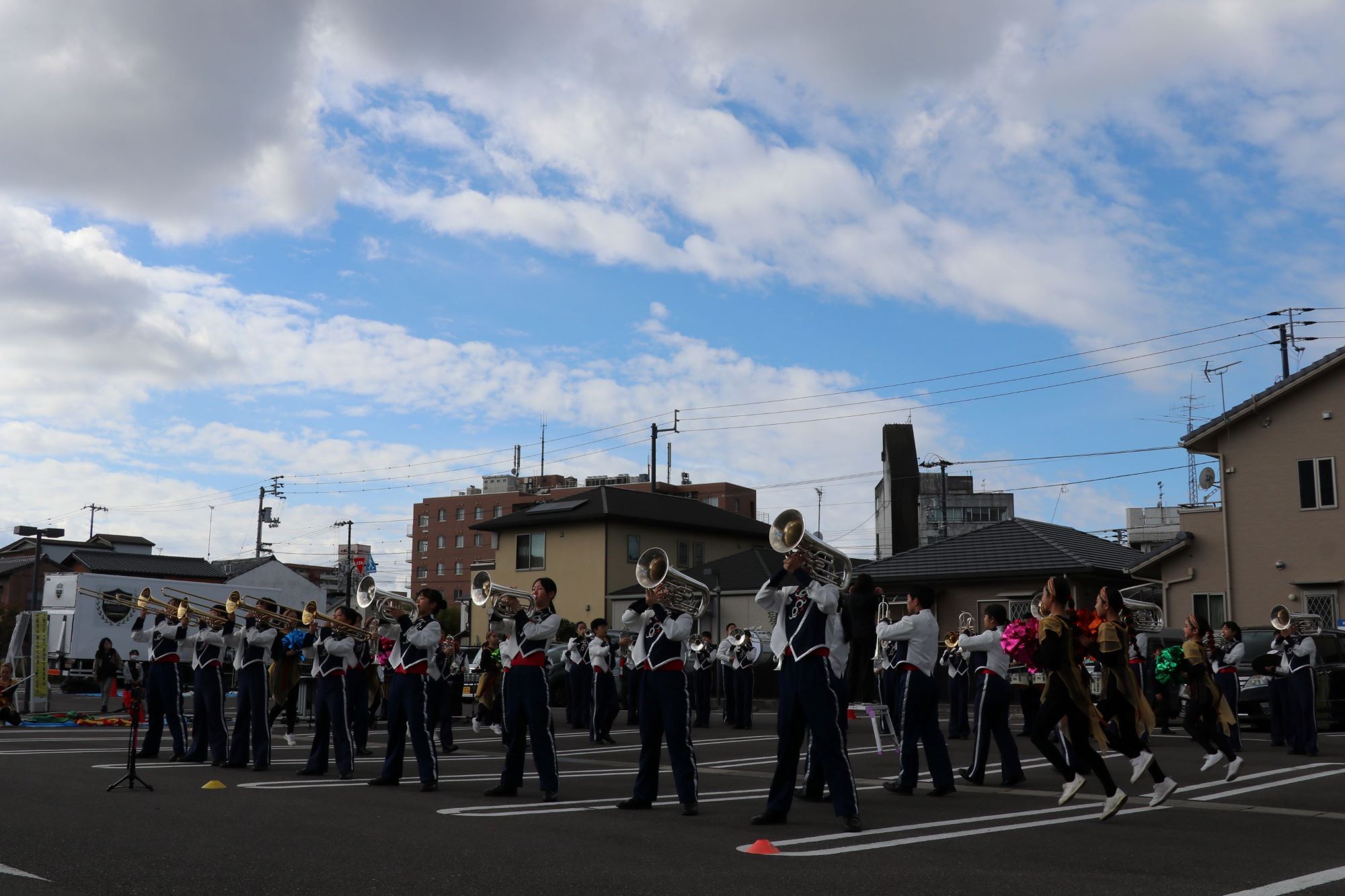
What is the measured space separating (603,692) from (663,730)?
9143 mm

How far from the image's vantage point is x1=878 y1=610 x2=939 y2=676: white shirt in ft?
37.0

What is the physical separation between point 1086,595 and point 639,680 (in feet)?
84.2

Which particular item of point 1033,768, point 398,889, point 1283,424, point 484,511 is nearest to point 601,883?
point 398,889

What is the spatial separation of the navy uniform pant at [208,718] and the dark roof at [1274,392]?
25.0 meters

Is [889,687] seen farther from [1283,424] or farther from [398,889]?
[1283,424]

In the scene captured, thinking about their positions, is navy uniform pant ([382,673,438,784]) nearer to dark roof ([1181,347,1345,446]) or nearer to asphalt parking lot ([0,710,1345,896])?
asphalt parking lot ([0,710,1345,896])

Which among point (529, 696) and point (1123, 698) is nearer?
point (1123, 698)

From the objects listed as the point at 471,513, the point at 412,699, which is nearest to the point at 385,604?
the point at 412,699

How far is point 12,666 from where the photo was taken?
2169 centimetres

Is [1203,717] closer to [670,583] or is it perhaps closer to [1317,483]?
[670,583]

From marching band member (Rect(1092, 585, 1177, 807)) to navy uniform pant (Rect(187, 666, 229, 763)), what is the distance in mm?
9335

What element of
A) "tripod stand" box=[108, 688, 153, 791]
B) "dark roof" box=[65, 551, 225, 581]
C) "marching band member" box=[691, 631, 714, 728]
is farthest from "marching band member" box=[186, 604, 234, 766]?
"dark roof" box=[65, 551, 225, 581]

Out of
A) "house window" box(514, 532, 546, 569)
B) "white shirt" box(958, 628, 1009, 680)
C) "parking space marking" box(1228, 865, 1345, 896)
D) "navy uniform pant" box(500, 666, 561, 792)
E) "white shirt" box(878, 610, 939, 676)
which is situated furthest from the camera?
"house window" box(514, 532, 546, 569)

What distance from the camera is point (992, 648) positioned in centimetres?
1206
